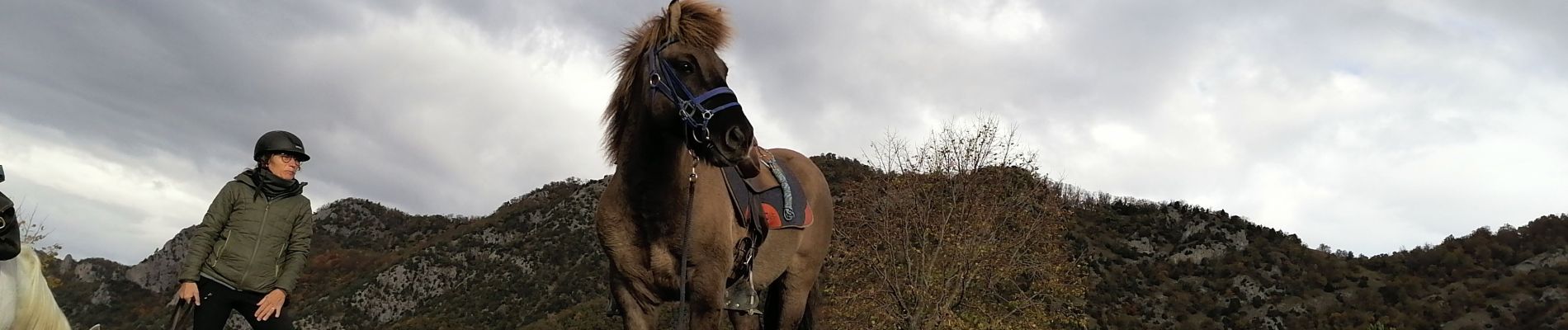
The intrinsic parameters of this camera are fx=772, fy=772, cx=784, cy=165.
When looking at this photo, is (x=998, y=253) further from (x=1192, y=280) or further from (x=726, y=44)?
(x=1192, y=280)

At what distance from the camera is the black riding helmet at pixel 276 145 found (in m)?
3.76

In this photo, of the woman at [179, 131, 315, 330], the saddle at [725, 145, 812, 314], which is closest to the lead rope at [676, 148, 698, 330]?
the saddle at [725, 145, 812, 314]

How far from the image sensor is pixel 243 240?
3670mm

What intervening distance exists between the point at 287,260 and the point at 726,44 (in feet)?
8.09

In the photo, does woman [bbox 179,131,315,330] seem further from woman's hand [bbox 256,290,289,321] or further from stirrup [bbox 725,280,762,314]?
stirrup [bbox 725,280,762,314]

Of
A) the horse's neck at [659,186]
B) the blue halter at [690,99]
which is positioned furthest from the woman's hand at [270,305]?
the blue halter at [690,99]

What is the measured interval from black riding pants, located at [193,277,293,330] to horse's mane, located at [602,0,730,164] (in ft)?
6.06

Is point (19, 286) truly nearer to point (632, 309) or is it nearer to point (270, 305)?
point (270, 305)

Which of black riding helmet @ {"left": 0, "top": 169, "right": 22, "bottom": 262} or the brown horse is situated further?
the brown horse

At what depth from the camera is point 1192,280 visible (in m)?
41.5

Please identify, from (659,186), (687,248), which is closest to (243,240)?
(659,186)

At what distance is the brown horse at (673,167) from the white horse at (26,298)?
2088mm

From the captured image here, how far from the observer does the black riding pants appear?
3625 mm

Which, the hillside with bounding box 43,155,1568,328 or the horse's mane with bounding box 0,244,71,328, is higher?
the hillside with bounding box 43,155,1568,328
